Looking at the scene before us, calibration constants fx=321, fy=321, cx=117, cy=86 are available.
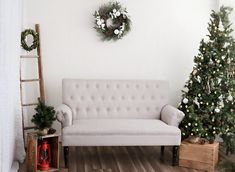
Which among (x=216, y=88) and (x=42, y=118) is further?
(x=216, y=88)

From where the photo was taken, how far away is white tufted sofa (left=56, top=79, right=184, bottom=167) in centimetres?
390

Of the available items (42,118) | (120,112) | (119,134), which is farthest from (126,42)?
(42,118)

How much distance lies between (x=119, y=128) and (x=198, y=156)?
1054 millimetres

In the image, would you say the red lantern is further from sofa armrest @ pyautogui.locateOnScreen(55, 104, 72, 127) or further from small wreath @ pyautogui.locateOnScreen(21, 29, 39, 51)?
small wreath @ pyautogui.locateOnScreen(21, 29, 39, 51)

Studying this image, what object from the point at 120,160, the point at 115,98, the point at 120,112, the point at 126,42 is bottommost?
the point at 120,160

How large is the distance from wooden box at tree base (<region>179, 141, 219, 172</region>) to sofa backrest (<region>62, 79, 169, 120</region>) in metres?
0.72

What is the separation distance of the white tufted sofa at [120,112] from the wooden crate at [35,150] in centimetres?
16

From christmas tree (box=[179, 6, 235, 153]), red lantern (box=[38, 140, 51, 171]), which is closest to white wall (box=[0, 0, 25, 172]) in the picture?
red lantern (box=[38, 140, 51, 171])

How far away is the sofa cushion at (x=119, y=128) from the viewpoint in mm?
3838

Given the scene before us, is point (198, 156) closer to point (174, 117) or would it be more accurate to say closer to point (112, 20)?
point (174, 117)

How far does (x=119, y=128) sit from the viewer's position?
12.8 ft

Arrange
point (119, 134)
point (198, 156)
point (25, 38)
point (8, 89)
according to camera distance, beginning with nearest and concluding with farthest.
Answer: point (8, 89) < point (119, 134) < point (198, 156) < point (25, 38)

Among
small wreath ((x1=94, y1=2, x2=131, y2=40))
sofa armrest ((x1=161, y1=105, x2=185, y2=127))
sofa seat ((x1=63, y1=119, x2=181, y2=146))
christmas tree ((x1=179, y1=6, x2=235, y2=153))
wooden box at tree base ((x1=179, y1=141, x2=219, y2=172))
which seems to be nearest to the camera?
sofa seat ((x1=63, y1=119, x2=181, y2=146))

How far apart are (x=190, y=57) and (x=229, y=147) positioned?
1.52 meters
